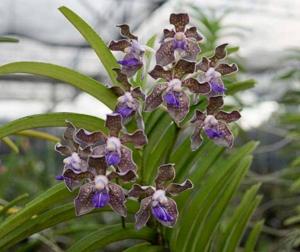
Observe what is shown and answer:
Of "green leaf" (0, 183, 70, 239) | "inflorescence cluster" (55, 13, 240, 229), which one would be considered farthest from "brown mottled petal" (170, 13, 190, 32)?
"green leaf" (0, 183, 70, 239)

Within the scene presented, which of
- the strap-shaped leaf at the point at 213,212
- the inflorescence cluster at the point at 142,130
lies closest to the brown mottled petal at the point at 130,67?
the inflorescence cluster at the point at 142,130

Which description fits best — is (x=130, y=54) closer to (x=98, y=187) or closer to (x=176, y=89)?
(x=176, y=89)

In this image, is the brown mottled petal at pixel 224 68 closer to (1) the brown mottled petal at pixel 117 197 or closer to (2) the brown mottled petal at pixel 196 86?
(2) the brown mottled petal at pixel 196 86

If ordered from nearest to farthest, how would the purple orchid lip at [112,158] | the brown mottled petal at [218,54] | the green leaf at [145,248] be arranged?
the purple orchid lip at [112,158] < the brown mottled petal at [218,54] < the green leaf at [145,248]

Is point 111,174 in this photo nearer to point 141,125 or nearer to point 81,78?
point 141,125

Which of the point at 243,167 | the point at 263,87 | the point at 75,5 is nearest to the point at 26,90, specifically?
the point at 263,87

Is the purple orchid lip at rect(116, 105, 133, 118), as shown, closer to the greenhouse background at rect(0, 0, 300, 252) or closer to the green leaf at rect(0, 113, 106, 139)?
the green leaf at rect(0, 113, 106, 139)
